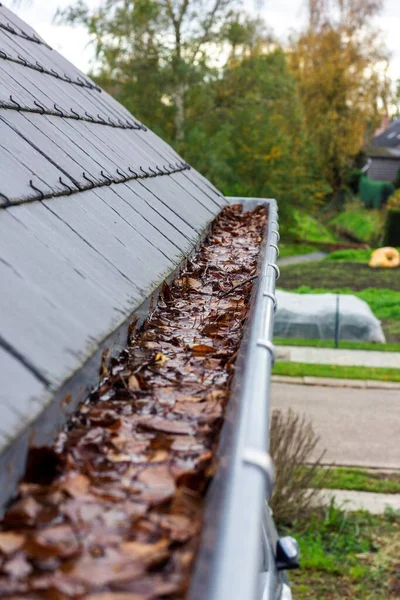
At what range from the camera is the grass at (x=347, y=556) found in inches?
234

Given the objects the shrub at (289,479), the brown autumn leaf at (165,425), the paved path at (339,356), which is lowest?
the brown autumn leaf at (165,425)

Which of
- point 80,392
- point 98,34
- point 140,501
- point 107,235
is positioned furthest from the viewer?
point 98,34

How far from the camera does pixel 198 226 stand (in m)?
3.13

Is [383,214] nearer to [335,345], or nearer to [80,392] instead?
[335,345]

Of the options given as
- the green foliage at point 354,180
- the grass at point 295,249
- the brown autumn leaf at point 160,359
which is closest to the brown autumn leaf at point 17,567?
the brown autumn leaf at point 160,359

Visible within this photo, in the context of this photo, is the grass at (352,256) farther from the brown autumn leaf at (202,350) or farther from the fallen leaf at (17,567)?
the fallen leaf at (17,567)

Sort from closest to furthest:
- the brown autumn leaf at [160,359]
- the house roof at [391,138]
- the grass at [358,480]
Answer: the brown autumn leaf at [160,359]
the grass at [358,480]
the house roof at [391,138]

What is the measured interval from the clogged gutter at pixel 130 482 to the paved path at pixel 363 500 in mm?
5883

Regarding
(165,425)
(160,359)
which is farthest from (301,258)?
(165,425)

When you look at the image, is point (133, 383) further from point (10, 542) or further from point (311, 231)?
point (311, 231)

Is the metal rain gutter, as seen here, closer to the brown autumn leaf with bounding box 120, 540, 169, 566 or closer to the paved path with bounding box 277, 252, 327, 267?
the brown autumn leaf with bounding box 120, 540, 169, 566

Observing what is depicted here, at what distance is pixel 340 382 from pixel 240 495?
11243mm

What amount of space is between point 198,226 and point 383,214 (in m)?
30.7

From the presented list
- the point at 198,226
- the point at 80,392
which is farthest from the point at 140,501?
the point at 198,226
